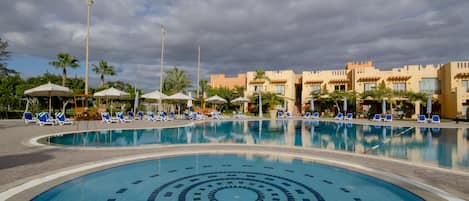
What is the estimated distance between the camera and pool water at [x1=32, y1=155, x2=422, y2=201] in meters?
4.21

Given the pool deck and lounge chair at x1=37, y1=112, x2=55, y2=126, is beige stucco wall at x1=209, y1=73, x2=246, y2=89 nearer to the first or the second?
lounge chair at x1=37, y1=112, x2=55, y2=126

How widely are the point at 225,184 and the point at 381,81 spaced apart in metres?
29.9

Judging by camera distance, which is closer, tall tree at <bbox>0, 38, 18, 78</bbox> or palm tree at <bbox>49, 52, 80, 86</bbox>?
tall tree at <bbox>0, 38, 18, 78</bbox>

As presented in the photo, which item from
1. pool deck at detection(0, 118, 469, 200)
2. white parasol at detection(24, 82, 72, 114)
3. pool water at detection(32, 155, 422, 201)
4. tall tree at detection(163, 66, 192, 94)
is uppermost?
tall tree at detection(163, 66, 192, 94)

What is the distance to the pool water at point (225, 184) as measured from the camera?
4207 millimetres


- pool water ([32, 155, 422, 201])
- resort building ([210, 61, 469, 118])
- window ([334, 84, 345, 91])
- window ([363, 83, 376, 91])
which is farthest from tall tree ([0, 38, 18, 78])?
window ([363, 83, 376, 91])

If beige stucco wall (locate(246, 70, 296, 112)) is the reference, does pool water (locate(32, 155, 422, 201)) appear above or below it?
below

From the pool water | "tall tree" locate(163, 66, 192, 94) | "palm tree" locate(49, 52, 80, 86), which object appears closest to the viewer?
the pool water

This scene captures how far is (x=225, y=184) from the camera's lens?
4.85m

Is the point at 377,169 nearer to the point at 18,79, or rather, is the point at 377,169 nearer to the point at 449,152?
the point at 449,152

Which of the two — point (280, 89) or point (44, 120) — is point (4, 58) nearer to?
point (44, 120)

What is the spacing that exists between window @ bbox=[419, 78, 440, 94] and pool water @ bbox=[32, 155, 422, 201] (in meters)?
28.9

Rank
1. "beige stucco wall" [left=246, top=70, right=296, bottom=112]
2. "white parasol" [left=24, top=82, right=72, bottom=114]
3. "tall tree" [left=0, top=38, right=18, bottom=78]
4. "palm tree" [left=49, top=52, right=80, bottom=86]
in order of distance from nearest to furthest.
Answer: "white parasol" [left=24, top=82, right=72, bottom=114], "tall tree" [left=0, top=38, right=18, bottom=78], "palm tree" [left=49, top=52, right=80, bottom=86], "beige stucco wall" [left=246, top=70, right=296, bottom=112]

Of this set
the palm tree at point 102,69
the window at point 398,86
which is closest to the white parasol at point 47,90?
the palm tree at point 102,69
